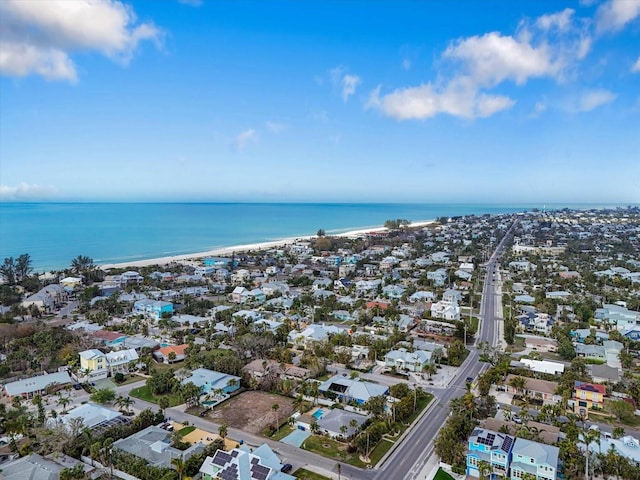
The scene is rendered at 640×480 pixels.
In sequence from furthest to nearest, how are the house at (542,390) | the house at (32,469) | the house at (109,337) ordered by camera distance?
1. the house at (109,337)
2. the house at (542,390)
3. the house at (32,469)

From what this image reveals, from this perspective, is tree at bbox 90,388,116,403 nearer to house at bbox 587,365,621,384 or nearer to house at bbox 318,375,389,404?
house at bbox 318,375,389,404

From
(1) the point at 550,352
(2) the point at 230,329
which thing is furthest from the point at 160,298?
(1) the point at 550,352

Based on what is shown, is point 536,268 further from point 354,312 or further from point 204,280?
point 204,280

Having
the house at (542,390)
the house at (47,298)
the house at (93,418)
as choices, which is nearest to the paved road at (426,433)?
the house at (542,390)

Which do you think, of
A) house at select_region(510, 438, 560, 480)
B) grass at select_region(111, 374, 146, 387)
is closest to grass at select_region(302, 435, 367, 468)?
house at select_region(510, 438, 560, 480)

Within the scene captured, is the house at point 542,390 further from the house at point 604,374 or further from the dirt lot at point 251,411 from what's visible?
the dirt lot at point 251,411

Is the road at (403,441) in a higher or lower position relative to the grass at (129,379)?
higher

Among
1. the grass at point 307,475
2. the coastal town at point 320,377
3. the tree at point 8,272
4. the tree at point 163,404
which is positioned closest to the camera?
the grass at point 307,475
